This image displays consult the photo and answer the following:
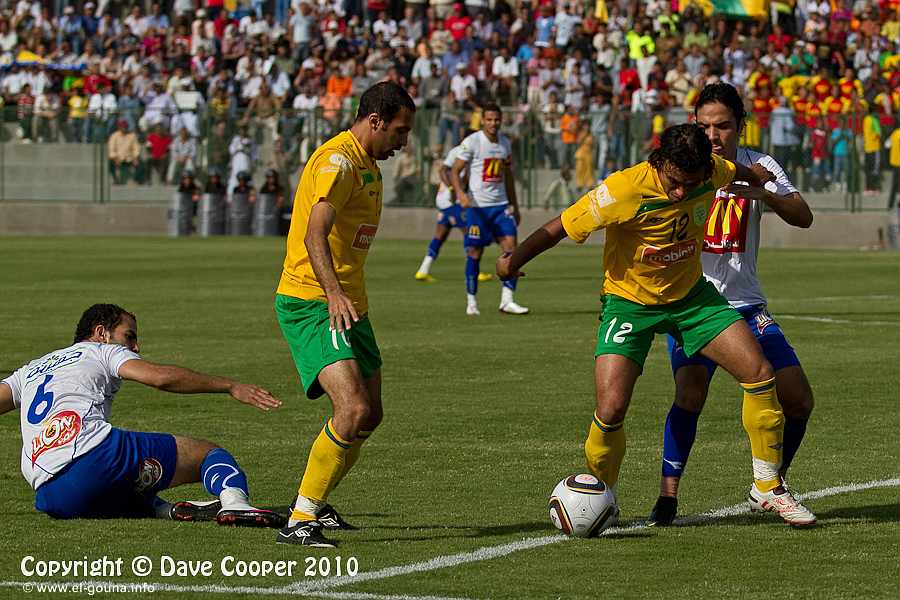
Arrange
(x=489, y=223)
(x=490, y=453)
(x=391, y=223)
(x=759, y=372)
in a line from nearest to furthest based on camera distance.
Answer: (x=759, y=372) < (x=490, y=453) < (x=489, y=223) < (x=391, y=223)

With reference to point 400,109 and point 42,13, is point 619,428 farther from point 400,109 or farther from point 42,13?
point 42,13

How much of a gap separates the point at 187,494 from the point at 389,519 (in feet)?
4.17

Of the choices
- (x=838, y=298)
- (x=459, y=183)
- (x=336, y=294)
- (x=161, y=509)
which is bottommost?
(x=838, y=298)

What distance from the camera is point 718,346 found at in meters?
8.02

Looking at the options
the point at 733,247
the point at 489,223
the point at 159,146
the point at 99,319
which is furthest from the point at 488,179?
the point at 159,146

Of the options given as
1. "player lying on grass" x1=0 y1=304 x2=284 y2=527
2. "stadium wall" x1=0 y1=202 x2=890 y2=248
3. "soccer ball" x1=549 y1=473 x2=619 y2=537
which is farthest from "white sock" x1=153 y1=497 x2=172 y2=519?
"stadium wall" x1=0 y1=202 x2=890 y2=248

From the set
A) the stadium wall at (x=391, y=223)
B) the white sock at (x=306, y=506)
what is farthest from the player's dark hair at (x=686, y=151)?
the stadium wall at (x=391, y=223)

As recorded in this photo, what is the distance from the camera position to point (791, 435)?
8.83 metres

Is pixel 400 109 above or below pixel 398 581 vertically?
above

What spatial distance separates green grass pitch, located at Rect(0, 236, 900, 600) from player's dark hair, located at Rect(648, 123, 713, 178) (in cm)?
164

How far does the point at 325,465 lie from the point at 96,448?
43.4 inches

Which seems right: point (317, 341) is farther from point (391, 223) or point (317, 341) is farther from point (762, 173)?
point (391, 223)

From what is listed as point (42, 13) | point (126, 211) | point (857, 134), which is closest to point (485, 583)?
point (857, 134)

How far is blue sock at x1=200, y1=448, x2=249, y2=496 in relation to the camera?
819cm
